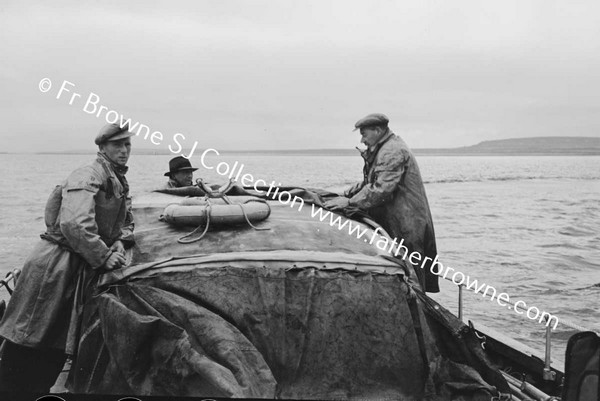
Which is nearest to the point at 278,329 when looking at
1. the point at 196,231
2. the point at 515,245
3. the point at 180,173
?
the point at 196,231

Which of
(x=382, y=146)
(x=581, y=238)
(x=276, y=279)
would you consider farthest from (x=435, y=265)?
(x=581, y=238)

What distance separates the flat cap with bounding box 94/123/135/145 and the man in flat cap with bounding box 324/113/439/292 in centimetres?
Result: 225

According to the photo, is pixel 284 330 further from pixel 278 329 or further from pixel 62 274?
pixel 62 274

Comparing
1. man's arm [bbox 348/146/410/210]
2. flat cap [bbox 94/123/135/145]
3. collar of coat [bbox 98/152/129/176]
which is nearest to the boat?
collar of coat [bbox 98/152/129/176]

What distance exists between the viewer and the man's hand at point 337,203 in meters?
4.93

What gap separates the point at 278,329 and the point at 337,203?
85.7 inches

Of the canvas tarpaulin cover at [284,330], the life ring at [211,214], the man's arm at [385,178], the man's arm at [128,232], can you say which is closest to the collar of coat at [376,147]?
the man's arm at [385,178]

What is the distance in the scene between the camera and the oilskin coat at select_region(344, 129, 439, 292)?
217 inches

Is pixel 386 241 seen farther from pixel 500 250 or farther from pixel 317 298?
pixel 500 250

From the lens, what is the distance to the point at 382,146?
5.69 metres

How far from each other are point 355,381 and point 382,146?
2953 mm

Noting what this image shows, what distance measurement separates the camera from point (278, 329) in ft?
10.5

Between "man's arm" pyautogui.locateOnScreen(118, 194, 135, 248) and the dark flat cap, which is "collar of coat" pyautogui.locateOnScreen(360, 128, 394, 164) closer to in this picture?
"man's arm" pyautogui.locateOnScreen(118, 194, 135, 248)

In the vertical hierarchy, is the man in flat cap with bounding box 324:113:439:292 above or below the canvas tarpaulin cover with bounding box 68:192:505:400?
above
